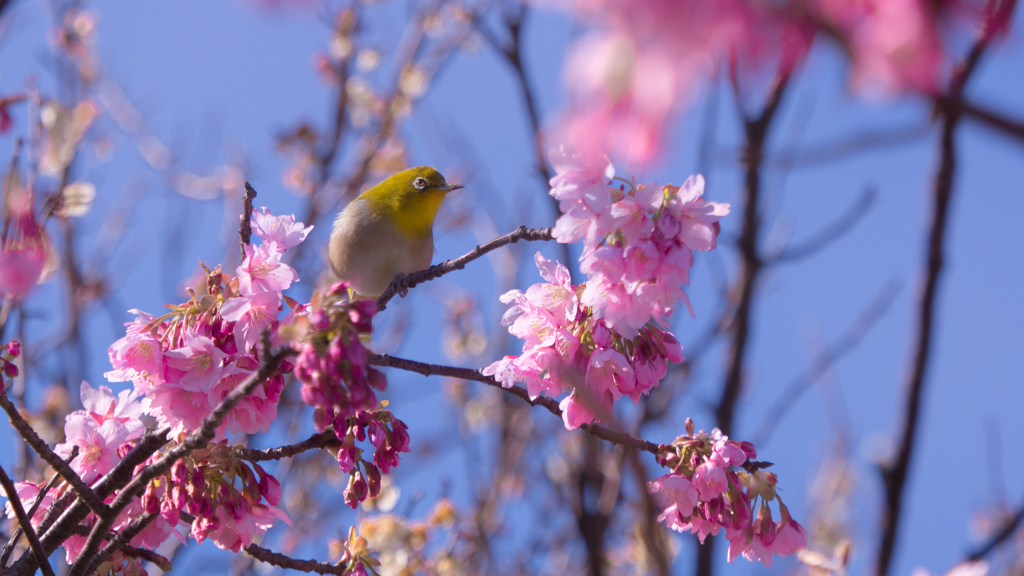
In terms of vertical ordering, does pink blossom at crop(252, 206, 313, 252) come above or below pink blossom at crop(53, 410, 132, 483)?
→ above

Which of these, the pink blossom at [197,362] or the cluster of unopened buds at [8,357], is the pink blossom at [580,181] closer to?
the pink blossom at [197,362]

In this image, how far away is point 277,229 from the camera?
5.65ft

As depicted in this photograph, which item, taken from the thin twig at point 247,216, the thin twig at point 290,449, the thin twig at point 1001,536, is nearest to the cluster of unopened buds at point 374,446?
the thin twig at point 290,449

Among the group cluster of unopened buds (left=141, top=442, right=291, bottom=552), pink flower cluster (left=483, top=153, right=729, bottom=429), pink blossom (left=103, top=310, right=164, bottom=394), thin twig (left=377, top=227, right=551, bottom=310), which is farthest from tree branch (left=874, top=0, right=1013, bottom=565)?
pink blossom (left=103, top=310, right=164, bottom=394)

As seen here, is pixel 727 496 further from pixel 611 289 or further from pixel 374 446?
pixel 374 446

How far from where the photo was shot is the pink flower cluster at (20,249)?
152 centimetres

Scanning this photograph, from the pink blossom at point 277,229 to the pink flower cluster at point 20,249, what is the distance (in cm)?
50

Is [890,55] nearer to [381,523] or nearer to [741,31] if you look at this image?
[741,31]

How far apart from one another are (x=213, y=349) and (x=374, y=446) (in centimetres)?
44

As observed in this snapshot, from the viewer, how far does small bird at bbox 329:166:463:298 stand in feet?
12.0

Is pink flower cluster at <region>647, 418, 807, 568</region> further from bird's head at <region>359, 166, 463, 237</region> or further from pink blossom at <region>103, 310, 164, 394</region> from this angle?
bird's head at <region>359, 166, 463, 237</region>

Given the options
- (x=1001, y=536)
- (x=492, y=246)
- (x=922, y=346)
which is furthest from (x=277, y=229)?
(x=1001, y=536)

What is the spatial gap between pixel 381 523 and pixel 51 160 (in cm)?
238

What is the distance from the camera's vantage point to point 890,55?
655 mm
